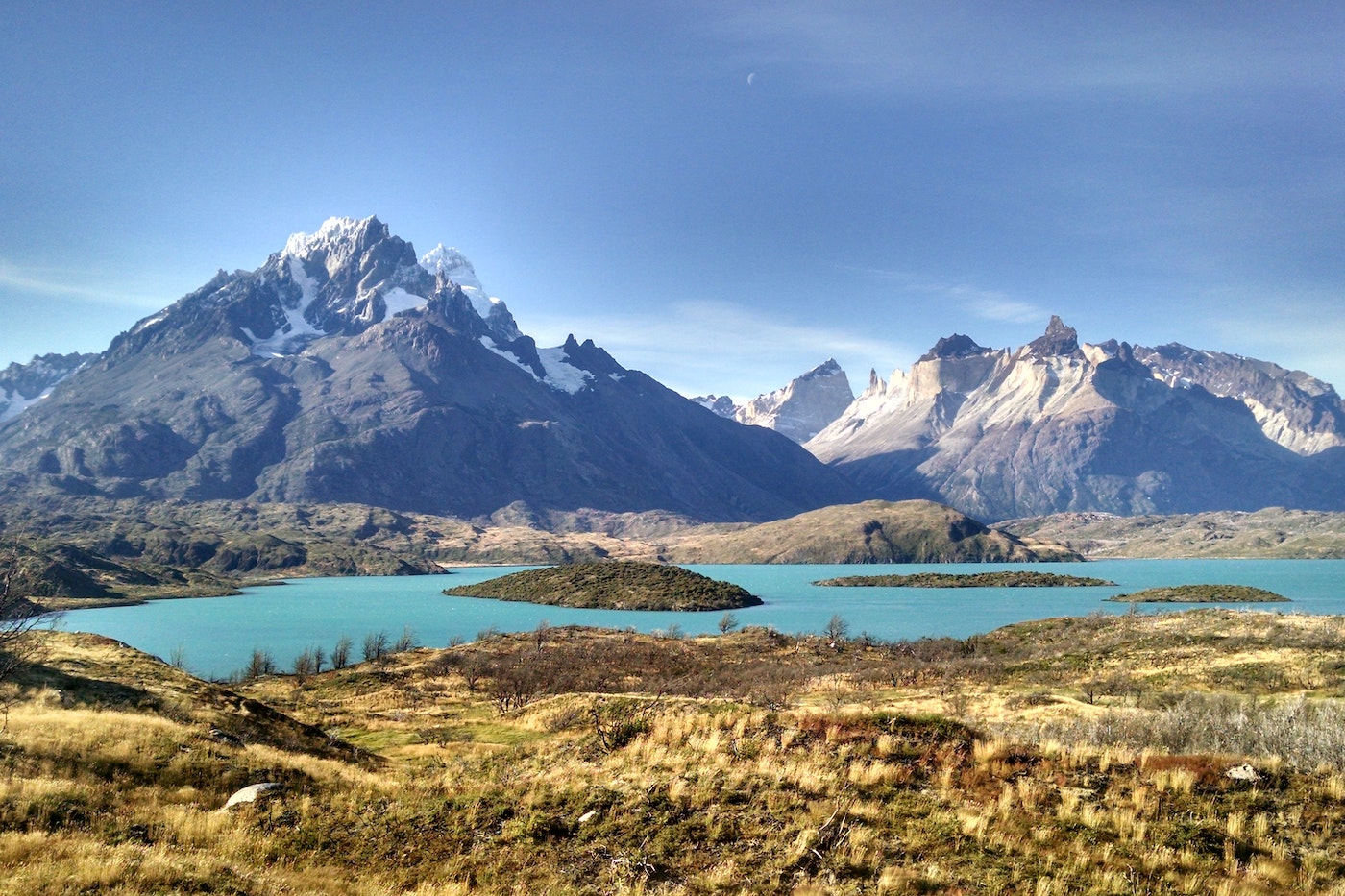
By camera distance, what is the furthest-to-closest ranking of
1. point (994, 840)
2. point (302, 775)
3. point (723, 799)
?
1. point (302, 775)
2. point (723, 799)
3. point (994, 840)

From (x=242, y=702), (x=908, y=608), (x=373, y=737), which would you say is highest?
(x=242, y=702)

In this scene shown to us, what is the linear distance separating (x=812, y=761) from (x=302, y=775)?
58.8 feet

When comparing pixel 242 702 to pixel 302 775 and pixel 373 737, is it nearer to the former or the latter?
pixel 373 737

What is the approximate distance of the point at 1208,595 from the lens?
173375mm

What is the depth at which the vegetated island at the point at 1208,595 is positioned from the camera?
168 m

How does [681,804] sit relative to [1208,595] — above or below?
above

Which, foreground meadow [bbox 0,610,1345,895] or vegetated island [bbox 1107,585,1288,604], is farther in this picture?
vegetated island [bbox 1107,585,1288,604]

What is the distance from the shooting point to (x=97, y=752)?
2481 cm

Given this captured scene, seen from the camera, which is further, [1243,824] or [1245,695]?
[1245,695]

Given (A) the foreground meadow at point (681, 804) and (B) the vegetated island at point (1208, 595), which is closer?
(A) the foreground meadow at point (681, 804)

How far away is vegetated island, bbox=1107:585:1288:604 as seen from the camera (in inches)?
6603

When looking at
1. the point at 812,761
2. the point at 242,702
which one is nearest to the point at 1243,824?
the point at 812,761

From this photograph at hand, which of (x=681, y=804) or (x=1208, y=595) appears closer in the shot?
(x=681, y=804)

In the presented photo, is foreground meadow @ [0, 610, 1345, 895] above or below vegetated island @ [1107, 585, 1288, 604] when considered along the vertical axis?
above
